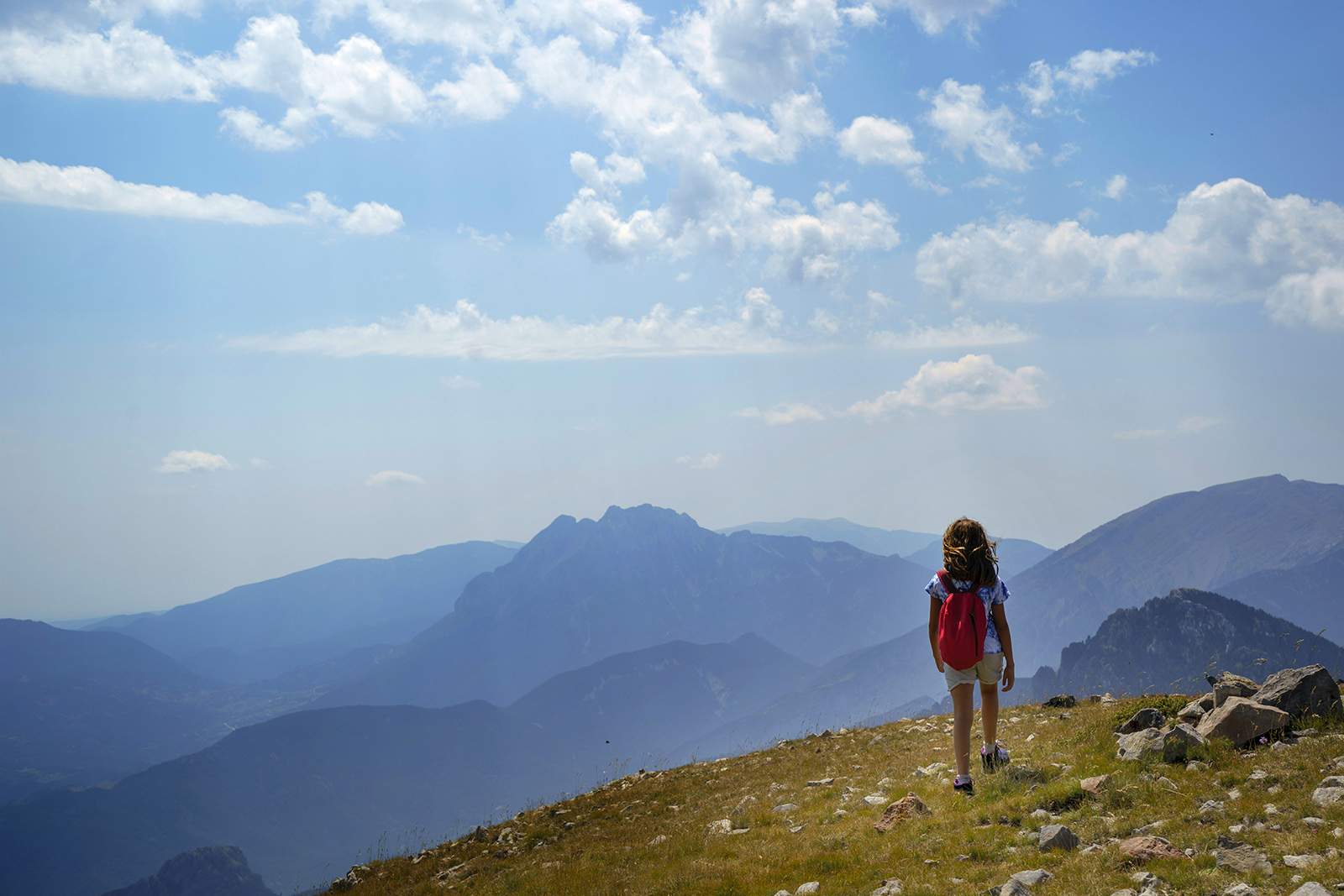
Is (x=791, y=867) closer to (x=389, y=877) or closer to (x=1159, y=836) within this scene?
(x=1159, y=836)

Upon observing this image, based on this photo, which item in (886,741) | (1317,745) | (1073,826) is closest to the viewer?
(1073,826)

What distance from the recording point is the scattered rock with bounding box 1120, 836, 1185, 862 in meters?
6.94

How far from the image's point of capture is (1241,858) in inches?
260

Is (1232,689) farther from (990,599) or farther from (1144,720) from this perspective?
→ (990,599)

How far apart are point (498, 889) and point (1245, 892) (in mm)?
9974

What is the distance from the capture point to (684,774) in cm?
1941

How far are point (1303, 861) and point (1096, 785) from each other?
8.86 ft

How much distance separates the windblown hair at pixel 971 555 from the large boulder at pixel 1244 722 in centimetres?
343

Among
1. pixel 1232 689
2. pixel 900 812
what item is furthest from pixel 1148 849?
pixel 1232 689

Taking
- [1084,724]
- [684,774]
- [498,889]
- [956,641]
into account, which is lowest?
[684,774]

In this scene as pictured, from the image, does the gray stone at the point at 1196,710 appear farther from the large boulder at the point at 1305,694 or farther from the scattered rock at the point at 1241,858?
the scattered rock at the point at 1241,858

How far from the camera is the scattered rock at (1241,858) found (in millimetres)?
6441

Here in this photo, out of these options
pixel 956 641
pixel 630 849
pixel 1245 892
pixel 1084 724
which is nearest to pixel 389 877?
pixel 630 849

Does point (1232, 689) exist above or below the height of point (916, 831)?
above
